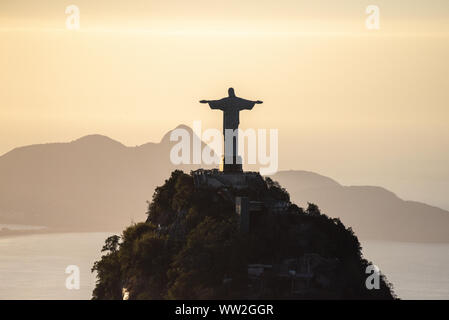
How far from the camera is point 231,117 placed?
114 meters

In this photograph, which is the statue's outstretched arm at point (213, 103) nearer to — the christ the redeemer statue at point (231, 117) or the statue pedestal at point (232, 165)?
the christ the redeemer statue at point (231, 117)

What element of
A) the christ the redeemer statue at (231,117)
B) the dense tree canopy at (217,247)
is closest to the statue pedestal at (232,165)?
the christ the redeemer statue at (231,117)

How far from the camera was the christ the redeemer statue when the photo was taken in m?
114

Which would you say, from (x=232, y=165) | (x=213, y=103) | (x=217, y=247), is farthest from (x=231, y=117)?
(x=217, y=247)

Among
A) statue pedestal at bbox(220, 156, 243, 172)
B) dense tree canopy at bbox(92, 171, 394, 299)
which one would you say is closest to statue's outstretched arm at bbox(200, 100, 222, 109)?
statue pedestal at bbox(220, 156, 243, 172)

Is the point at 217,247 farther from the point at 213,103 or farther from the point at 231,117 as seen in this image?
the point at 213,103

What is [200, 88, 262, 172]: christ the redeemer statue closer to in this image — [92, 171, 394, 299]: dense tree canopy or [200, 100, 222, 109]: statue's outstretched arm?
[200, 100, 222, 109]: statue's outstretched arm
